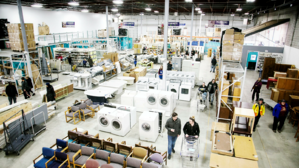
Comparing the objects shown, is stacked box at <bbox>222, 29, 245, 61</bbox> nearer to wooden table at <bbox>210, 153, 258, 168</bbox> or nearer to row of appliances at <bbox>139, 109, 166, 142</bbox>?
row of appliances at <bbox>139, 109, 166, 142</bbox>

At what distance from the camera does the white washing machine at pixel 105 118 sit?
24.0ft

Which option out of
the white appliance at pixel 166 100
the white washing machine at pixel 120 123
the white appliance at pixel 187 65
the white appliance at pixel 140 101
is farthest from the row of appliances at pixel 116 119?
the white appliance at pixel 187 65

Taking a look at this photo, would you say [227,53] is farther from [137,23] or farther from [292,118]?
[137,23]

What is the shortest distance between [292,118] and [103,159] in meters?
8.44

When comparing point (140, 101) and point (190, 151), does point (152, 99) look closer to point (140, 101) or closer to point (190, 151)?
point (140, 101)

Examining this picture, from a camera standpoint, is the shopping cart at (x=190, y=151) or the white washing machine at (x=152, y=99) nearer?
the shopping cart at (x=190, y=151)

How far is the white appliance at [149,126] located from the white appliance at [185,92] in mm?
4176

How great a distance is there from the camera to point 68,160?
5.24 metres

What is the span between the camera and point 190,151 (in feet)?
17.4

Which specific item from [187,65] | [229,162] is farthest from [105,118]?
[187,65]

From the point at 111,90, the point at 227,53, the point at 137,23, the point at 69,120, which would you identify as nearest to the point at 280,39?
the point at 227,53

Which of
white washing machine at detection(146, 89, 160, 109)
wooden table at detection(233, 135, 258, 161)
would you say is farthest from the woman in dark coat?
wooden table at detection(233, 135, 258, 161)

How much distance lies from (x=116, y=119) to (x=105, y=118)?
0.54 meters

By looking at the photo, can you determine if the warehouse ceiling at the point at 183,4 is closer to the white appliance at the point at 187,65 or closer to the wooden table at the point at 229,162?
the white appliance at the point at 187,65
